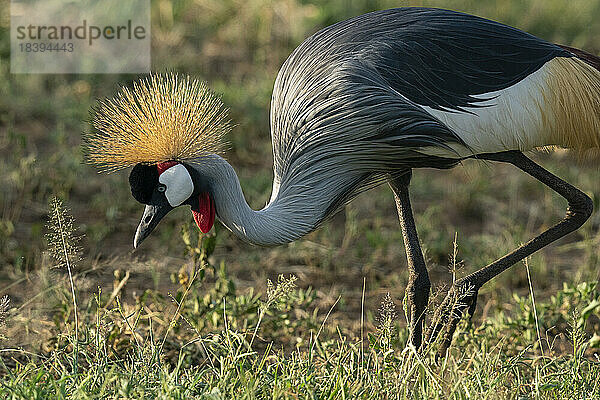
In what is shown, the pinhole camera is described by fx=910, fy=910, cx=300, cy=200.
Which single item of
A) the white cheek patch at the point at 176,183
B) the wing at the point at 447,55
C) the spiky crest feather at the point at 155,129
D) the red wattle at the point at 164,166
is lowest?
the white cheek patch at the point at 176,183

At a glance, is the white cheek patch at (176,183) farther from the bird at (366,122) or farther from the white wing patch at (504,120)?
the white wing patch at (504,120)

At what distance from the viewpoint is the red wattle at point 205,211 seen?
2828 millimetres

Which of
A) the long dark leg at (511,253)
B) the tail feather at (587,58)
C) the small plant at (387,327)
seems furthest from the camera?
the tail feather at (587,58)

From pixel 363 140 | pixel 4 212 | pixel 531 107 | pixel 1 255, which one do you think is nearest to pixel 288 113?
pixel 363 140

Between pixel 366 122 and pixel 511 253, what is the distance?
0.66m

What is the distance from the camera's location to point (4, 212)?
418 cm

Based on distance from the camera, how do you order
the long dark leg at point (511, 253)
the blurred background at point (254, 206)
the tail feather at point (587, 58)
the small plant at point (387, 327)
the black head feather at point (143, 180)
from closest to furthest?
the small plant at point (387, 327) < the black head feather at point (143, 180) < the long dark leg at point (511, 253) < the tail feather at point (587, 58) < the blurred background at point (254, 206)

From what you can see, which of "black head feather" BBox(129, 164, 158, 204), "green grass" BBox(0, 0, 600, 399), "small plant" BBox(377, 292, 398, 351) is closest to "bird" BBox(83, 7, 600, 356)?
"black head feather" BBox(129, 164, 158, 204)

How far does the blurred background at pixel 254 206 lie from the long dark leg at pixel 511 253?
173 mm

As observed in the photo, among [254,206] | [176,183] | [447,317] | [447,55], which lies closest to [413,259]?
[447,317]

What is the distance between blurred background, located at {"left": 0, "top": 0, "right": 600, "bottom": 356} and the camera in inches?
145

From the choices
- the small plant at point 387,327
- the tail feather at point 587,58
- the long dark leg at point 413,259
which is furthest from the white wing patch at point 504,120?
the small plant at point 387,327

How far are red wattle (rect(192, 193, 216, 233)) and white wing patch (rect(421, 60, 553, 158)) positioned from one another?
2.25 ft

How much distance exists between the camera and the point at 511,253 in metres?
2.95
